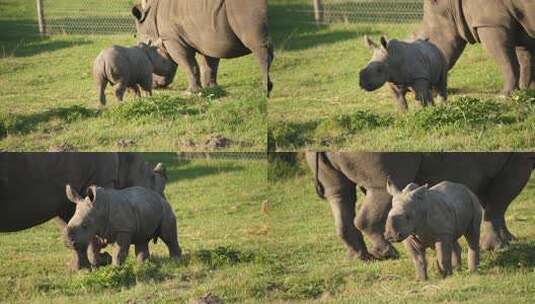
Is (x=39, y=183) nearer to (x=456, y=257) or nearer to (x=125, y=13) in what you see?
(x=125, y=13)

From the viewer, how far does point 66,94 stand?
1531 centimetres

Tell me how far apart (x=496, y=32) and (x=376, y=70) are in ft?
4.25

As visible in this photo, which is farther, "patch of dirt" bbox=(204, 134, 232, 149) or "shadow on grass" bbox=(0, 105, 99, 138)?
"shadow on grass" bbox=(0, 105, 99, 138)

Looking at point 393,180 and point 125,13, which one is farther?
point 125,13

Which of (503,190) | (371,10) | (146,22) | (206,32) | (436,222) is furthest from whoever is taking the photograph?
(371,10)

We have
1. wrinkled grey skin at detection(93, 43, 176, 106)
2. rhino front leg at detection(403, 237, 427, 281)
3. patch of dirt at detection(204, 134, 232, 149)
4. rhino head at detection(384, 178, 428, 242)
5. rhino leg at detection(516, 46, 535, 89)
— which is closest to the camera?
rhino head at detection(384, 178, 428, 242)

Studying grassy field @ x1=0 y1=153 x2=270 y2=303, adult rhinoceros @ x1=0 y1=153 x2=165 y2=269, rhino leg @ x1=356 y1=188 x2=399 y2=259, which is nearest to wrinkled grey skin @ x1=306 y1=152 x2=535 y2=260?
rhino leg @ x1=356 y1=188 x2=399 y2=259

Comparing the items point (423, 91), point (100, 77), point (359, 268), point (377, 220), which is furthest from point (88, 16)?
point (359, 268)

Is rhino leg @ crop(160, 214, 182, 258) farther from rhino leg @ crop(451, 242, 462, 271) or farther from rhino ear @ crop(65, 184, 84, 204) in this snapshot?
rhino leg @ crop(451, 242, 462, 271)

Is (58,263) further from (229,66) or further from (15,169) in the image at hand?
(229,66)

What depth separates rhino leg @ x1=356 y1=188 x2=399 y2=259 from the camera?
13.5 m

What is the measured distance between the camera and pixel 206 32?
14672mm

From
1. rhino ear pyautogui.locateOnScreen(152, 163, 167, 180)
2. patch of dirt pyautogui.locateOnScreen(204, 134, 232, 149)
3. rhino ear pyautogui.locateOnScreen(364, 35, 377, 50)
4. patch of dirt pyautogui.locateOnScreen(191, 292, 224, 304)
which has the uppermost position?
rhino ear pyautogui.locateOnScreen(364, 35, 377, 50)

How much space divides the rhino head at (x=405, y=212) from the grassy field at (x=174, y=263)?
168 centimetres
